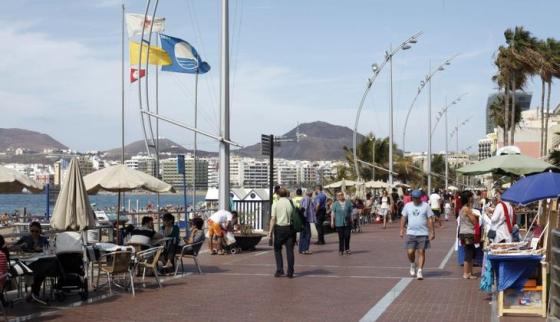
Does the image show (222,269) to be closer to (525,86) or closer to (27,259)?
(27,259)

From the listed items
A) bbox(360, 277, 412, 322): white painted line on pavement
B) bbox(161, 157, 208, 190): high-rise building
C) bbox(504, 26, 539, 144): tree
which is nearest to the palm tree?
bbox(504, 26, 539, 144): tree

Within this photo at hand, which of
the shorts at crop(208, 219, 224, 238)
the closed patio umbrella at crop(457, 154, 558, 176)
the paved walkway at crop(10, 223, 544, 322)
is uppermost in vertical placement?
the closed patio umbrella at crop(457, 154, 558, 176)

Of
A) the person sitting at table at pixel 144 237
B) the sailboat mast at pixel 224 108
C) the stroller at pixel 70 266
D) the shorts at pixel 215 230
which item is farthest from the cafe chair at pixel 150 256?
the sailboat mast at pixel 224 108

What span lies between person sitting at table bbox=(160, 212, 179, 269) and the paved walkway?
61 cm

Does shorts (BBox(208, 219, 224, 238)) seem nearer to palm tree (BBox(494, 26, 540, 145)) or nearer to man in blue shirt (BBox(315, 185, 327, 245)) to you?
man in blue shirt (BBox(315, 185, 327, 245))

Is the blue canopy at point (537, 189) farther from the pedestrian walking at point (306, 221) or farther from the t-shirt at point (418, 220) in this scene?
the pedestrian walking at point (306, 221)

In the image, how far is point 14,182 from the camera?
14016 mm

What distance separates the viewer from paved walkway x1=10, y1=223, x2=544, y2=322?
10805mm

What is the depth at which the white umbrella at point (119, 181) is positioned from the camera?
15016mm

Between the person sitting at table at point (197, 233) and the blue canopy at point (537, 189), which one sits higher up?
the blue canopy at point (537, 189)

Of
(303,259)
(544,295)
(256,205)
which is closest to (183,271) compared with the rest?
(303,259)

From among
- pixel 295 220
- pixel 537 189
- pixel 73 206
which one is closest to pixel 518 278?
pixel 537 189

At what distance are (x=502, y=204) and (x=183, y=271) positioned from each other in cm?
661

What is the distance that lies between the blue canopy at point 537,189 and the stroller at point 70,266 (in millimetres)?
6736
